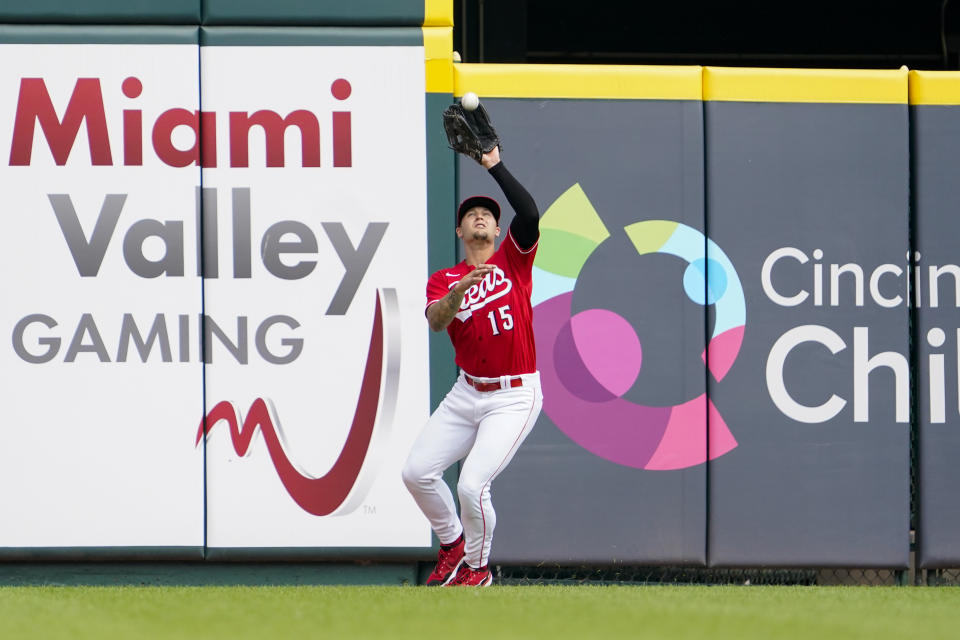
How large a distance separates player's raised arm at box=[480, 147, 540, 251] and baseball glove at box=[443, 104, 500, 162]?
0.14 feet

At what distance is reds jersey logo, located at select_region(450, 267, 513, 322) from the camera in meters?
5.46

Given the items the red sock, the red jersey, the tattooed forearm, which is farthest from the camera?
the red sock

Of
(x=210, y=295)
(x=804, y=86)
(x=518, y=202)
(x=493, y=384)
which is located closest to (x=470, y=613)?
(x=493, y=384)

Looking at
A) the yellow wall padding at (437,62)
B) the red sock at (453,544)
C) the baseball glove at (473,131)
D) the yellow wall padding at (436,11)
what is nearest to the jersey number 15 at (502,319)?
the baseball glove at (473,131)

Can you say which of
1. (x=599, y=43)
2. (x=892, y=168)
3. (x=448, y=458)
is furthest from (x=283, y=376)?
(x=599, y=43)

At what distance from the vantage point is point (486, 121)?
5.36m

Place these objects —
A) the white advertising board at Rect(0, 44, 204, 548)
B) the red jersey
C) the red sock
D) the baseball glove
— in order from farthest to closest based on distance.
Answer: the white advertising board at Rect(0, 44, 204, 548)
the red sock
the red jersey
the baseball glove

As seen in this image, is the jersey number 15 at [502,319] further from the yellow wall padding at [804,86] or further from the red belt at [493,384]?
the yellow wall padding at [804,86]

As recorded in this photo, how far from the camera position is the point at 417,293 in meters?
6.22

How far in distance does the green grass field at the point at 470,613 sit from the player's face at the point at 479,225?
5.12 feet

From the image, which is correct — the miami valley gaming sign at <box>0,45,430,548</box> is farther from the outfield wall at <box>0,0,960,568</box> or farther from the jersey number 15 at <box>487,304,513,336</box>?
the jersey number 15 at <box>487,304,513,336</box>

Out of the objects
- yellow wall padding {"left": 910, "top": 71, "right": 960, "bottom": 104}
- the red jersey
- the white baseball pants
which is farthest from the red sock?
yellow wall padding {"left": 910, "top": 71, "right": 960, "bottom": 104}

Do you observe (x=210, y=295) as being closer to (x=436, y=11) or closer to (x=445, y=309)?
(x=445, y=309)

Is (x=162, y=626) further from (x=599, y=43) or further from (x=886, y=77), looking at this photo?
(x=599, y=43)
